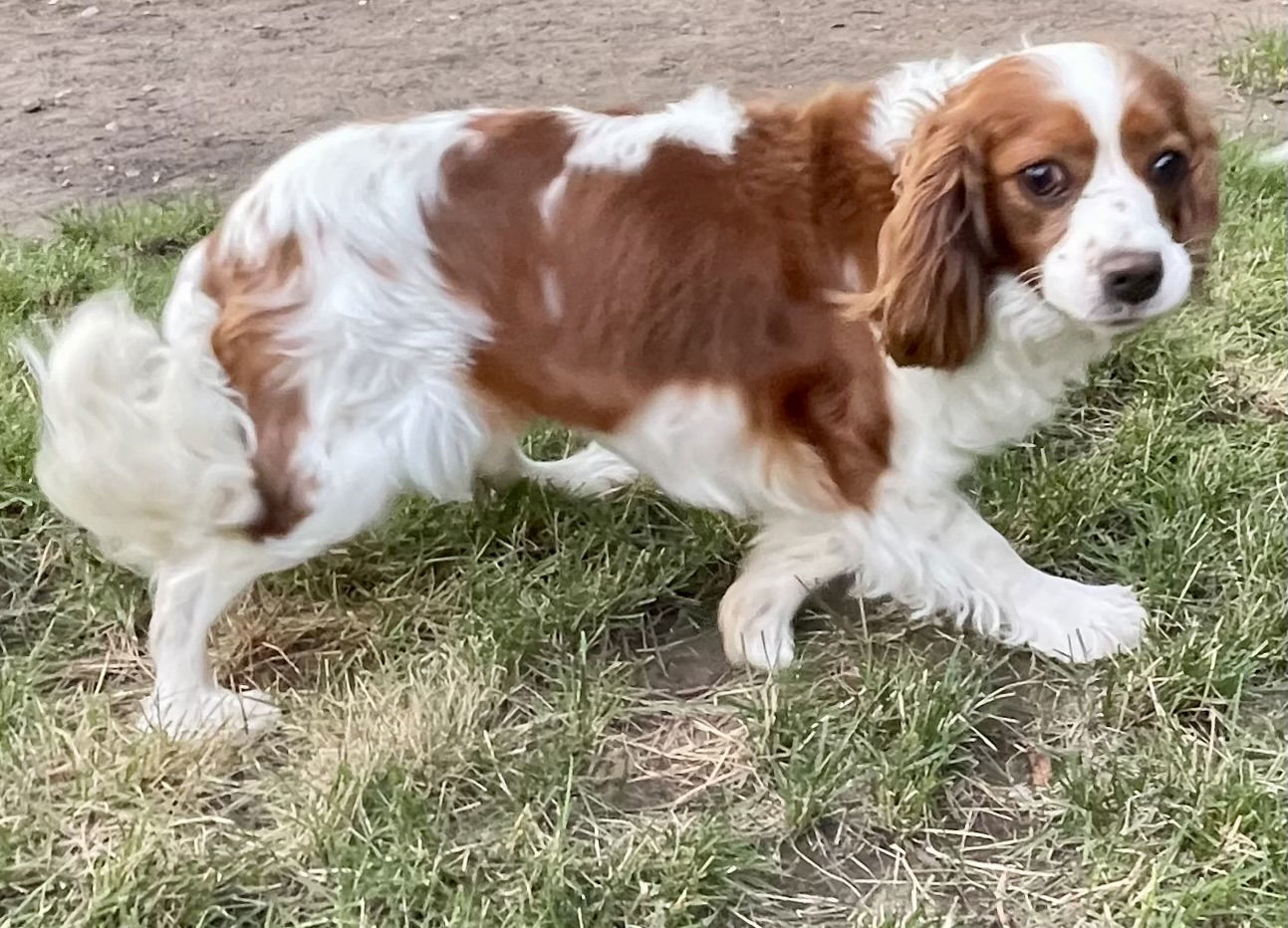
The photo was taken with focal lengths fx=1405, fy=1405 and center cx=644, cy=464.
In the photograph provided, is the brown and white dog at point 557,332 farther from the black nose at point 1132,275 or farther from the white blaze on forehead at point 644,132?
the black nose at point 1132,275

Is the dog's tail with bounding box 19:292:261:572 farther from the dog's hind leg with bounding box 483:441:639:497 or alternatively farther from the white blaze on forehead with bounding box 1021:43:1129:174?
the white blaze on forehead with bounding box 1021:43:1129:174

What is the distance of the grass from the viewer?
7.43 ft

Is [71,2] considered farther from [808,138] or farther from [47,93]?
[808,138]

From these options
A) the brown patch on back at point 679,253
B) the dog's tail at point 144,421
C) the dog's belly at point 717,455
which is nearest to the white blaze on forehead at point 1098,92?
the brown patch on back at point 679,253

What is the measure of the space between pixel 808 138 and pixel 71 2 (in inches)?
196

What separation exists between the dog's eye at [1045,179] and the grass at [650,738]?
90 centimetres

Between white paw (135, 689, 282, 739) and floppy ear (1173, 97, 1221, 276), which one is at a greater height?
floppy ear (1173, 97, 1221, 276)

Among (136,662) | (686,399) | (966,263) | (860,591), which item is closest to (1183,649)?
(860,591)

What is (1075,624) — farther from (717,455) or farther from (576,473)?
(576,473)

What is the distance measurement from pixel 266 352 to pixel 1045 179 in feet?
4.32

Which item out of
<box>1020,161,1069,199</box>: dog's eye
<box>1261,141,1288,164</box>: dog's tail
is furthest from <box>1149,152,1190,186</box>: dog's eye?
<box>1261,141,1288,164</box>: dog's tail

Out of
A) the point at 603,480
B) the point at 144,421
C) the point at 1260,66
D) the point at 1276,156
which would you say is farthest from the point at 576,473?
the point at 1260,66

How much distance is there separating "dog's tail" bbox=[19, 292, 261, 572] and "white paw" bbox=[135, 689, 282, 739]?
35 cm

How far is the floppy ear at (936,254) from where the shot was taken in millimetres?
2248
